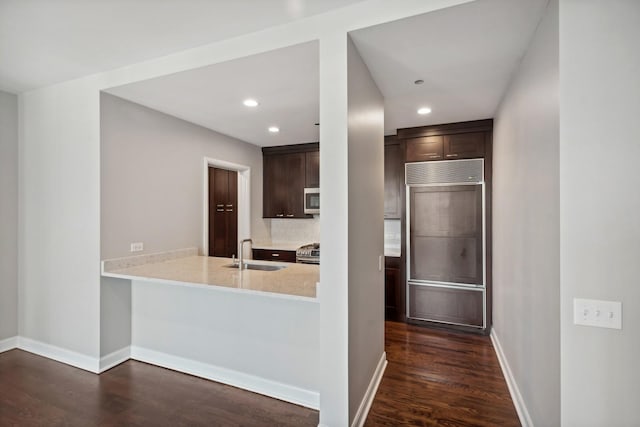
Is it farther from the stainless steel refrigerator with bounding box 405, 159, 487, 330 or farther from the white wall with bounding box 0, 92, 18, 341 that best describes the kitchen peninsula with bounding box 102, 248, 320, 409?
the stainless steel refrigerator with bounding box 405, 159, 487, 330

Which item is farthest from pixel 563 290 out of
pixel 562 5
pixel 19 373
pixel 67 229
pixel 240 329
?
pixel 19 373

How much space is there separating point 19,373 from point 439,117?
15.3 ft

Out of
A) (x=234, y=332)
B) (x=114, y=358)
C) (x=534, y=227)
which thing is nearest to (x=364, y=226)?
(x=534, y=227)

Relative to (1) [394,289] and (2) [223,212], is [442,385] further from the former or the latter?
(2) [223,212]

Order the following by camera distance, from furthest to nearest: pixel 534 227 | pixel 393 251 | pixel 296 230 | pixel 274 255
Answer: pixel 296 230 < pixel 274 255 < pixel 393 251 < pixel 534 227

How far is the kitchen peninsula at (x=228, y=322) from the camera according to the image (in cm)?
228

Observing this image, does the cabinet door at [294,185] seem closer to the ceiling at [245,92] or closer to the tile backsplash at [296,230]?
the tile backsplash at [296,230]

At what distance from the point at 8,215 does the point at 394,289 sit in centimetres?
428

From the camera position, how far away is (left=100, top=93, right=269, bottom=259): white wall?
2.73 m

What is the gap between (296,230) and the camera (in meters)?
5.23

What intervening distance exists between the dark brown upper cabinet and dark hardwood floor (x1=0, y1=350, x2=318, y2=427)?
9.10 feet

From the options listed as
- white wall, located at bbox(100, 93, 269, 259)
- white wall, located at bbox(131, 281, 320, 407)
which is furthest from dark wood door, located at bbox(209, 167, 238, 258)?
white wall, located at bbox(131, 281, 320, 407)

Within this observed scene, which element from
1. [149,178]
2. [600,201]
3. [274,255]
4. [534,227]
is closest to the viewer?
[600,201]

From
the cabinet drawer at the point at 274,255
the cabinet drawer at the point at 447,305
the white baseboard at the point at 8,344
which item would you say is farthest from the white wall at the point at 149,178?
the cabinet drawer at the point at 447,305
